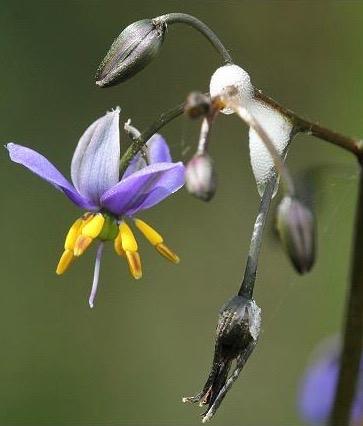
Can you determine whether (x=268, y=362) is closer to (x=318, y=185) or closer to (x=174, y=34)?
(x=174, y=34)

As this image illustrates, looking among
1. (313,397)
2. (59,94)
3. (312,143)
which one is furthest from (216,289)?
(313,397)

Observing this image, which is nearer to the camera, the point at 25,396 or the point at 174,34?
the point at 25,396

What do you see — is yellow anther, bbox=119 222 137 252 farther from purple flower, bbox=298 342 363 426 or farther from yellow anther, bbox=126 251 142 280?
purple flower, bbox=298 342 363 426

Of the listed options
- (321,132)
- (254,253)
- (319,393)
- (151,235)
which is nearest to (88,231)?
(151,235)

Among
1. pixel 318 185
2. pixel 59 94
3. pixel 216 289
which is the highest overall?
pixel 59 94

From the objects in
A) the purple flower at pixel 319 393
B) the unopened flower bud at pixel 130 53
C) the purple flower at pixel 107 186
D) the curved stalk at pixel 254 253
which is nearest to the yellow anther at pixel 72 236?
the purple flower at pixel 107 186

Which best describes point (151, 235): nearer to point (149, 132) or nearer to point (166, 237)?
point (149, 132)

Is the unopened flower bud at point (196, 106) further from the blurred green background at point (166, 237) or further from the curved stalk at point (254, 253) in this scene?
the blurred green background at point (166, 237)
